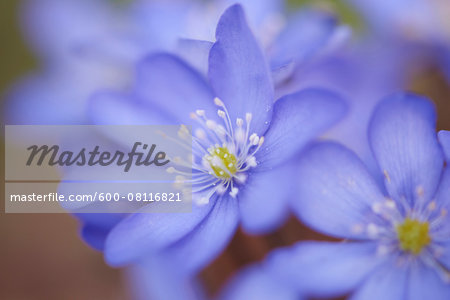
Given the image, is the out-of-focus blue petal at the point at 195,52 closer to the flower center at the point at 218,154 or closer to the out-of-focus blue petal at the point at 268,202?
the flower center at the point at 218,154

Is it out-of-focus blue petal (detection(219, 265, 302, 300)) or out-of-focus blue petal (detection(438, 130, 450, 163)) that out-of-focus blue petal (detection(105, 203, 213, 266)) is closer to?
out-of-focus blue petal (detection(219, 265, 302, 300))

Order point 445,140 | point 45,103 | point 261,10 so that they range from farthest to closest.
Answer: point 45,103, point 261,10, point 445,140

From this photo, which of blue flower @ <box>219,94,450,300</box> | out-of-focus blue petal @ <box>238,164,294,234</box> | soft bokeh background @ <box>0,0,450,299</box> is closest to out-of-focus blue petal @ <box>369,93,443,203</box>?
blue flower @ <box>219,94,450,300</box>

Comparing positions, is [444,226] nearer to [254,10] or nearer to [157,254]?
[157,254]

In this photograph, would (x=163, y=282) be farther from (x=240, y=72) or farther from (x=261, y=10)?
(x=261, y=10)

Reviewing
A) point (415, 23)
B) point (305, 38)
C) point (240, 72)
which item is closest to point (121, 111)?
point (240, 72)

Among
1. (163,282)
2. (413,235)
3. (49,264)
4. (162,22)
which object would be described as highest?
(162,22)
